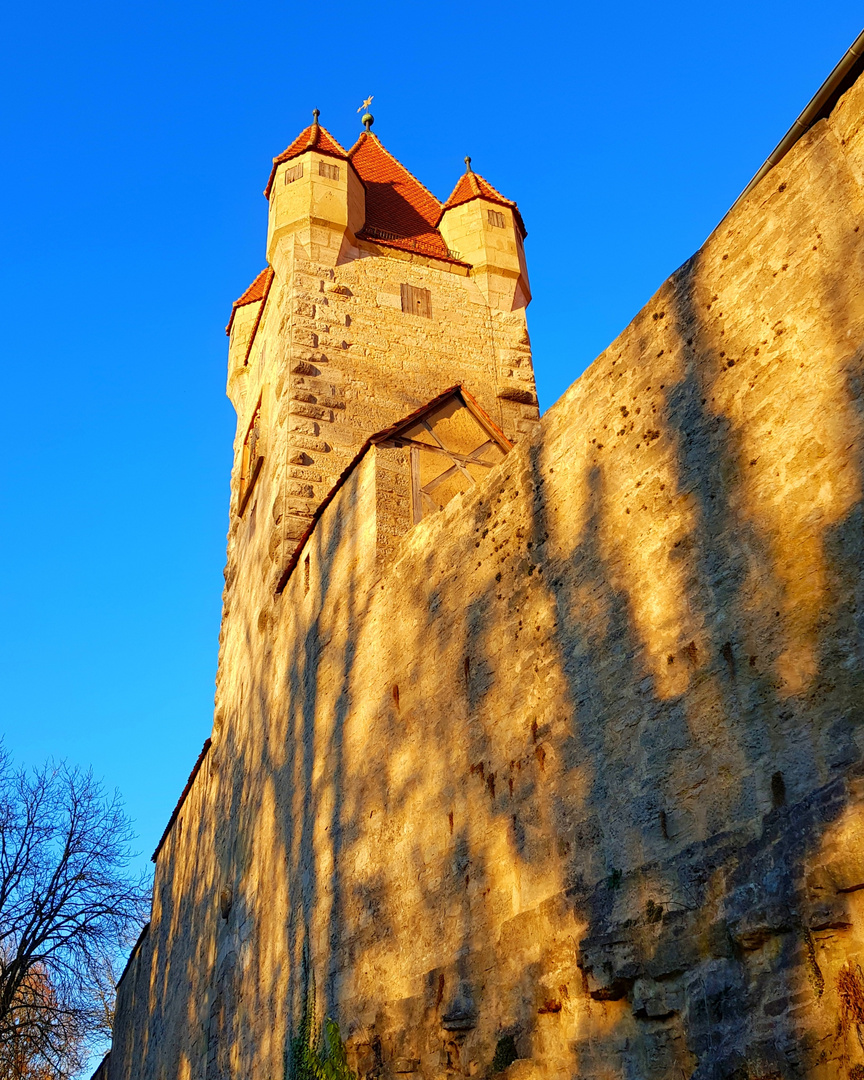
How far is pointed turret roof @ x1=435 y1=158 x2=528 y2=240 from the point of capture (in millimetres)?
13836

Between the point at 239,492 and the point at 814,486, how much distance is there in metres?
10.8

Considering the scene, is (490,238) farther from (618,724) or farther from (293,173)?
(618,724)

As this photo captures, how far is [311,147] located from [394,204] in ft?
6.96

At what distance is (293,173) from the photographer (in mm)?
12516

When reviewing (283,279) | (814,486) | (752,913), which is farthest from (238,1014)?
(283,279)

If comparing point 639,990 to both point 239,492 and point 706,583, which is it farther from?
point 239,492

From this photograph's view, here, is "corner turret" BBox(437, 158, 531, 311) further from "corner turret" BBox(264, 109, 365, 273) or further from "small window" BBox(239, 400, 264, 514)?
"small window" BBox(239, 400, 264, 514)

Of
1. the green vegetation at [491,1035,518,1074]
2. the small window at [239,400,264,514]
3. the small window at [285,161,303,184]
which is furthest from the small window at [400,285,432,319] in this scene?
the green vegetation at [491,1035,518,1074]

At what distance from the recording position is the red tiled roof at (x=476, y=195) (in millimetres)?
13836

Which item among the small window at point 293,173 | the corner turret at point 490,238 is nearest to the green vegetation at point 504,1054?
the corner turret at point 490,238

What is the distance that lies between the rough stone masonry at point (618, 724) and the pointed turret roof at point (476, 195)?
6704 millimetres

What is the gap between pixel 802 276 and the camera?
4.07 m

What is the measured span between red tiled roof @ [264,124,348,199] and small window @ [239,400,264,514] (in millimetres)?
2986

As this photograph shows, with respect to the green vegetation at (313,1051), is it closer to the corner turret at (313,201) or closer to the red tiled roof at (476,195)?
the corner turret at (313,201)
